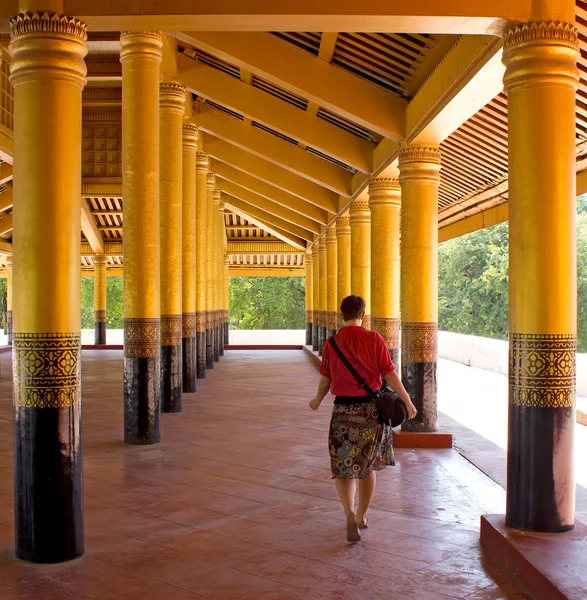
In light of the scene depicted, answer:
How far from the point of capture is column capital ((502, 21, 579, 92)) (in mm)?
4750

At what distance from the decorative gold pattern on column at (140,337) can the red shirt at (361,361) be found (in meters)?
3.96

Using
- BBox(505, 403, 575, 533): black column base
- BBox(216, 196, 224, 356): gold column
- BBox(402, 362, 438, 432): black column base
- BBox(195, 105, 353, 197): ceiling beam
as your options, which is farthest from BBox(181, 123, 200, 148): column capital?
BBox(505, 403, 575, 533): black column base

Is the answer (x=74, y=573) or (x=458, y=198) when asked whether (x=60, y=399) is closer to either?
(x=74, y=573)

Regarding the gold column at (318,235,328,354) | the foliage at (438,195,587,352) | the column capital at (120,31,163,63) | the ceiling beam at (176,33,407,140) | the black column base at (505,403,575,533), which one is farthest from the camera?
the foliage at (438,195,587,352)

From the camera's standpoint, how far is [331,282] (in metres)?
20.0

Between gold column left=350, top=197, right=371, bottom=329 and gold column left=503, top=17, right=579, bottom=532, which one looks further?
gold column left=350, top=197, right=371, bottom=329

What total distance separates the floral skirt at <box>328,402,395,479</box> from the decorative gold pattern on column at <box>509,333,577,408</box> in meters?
0.93

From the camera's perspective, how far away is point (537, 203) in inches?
189

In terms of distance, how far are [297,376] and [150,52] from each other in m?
9.22

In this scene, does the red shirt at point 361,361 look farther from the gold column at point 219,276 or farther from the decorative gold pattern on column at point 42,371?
the gold column at point 219,276

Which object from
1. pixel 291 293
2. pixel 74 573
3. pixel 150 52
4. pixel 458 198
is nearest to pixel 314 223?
pixel 458 198

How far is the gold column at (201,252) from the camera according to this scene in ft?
47.9

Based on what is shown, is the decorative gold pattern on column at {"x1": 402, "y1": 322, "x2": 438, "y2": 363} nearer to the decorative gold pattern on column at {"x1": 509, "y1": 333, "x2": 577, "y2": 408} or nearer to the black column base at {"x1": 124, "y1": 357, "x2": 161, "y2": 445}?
the black column base at {"x1": 124, "y1": 357, "x2": 161, "y2": 445}

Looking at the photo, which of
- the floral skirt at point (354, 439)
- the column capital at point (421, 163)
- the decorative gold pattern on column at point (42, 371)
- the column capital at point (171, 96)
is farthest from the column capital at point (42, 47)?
the column capital at point (171, 96)
